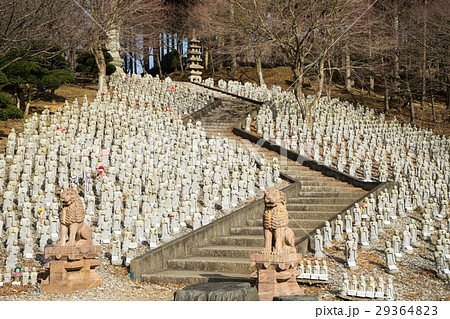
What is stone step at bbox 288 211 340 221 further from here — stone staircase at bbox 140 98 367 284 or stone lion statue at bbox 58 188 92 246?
stone lion statue at bbox 58 188 92 246

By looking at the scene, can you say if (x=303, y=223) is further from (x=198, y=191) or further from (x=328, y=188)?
(x=198, y=191)

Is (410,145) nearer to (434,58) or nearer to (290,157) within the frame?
(290,157)

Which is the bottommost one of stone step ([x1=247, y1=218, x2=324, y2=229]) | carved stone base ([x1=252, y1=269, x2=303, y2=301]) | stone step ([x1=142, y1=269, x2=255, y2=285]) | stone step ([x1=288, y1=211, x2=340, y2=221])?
stone step ([x1=142, y1=269, x2=255, y2=285])

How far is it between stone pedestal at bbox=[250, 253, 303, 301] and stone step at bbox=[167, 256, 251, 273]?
2.04 metres

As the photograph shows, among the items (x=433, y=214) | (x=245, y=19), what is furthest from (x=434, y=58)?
(x=433, y=214)

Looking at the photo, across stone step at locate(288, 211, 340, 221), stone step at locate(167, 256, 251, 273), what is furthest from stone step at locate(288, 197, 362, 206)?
stone step at locate(167, 256, 251, 273)

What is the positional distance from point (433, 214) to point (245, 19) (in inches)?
466

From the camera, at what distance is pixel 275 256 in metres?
8.67

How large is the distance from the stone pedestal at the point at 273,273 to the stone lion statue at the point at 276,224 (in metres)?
0.11

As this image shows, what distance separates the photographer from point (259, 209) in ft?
46.1

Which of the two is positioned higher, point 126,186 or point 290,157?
point 290,157

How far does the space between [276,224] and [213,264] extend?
2850mm

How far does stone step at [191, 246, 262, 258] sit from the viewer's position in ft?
37.9

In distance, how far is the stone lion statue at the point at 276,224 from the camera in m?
8.67
